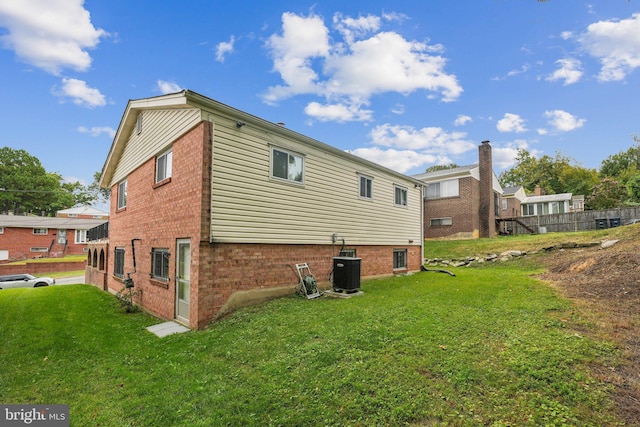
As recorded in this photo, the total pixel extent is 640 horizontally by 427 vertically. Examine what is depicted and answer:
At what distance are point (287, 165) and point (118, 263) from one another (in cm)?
926

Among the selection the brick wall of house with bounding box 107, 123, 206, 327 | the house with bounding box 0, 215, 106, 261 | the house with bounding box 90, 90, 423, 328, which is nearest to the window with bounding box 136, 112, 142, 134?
the house with bounding box 90, 90, 423, 328

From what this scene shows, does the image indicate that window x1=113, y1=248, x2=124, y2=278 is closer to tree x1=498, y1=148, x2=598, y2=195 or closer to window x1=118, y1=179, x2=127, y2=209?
window x1=118, y1=179, x2=127, y2=209

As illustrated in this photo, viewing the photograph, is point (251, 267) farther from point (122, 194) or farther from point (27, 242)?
point (27, 242)

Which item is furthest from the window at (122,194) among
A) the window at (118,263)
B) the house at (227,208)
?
the window at (118,263)

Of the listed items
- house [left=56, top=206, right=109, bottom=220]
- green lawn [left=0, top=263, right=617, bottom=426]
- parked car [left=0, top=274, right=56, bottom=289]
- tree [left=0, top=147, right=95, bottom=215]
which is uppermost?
tree [left=0, top=147, right=95, bottom=215]

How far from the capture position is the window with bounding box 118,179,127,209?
12.6 m

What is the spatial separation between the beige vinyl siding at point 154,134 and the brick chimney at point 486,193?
2089cm

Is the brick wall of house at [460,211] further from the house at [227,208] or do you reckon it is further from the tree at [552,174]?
the tree at [552,174]

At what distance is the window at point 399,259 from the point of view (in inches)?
525

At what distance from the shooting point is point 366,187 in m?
11.8

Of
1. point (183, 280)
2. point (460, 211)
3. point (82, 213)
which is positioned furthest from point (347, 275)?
point (82, 213)

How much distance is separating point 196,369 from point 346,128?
1705 centimetres

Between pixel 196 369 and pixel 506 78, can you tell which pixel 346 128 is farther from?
pixel 196 369

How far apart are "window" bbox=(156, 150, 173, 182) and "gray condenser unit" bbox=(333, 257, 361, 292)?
5.71m
